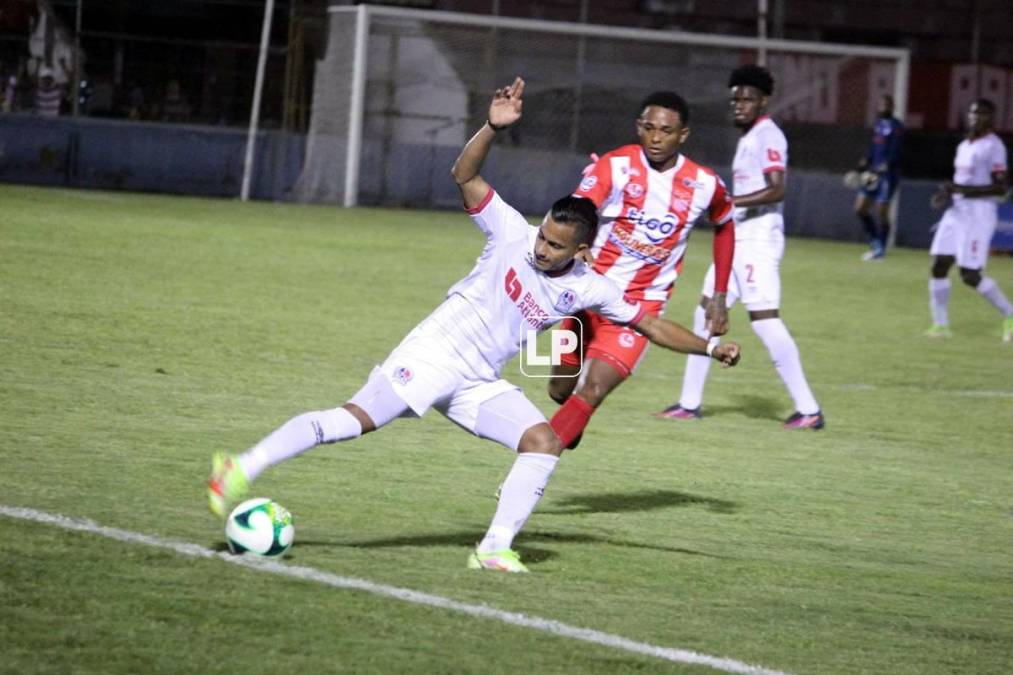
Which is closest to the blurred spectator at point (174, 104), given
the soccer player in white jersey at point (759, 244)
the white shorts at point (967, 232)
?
the white shorts at point (967, 232)

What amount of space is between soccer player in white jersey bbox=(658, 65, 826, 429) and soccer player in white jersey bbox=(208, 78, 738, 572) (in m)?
4.35

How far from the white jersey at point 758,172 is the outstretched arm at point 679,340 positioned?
14.9ft

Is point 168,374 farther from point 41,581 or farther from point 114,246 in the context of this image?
point 114,246

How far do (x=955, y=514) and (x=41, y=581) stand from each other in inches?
188

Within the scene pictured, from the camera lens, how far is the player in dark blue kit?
27234 mm

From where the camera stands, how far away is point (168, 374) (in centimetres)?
1086

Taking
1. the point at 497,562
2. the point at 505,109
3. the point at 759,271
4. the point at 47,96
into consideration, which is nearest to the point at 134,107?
the point at 47,96

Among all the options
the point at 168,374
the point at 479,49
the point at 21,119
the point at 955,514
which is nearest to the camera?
the point at 955,514

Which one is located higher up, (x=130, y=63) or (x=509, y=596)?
(x=130, y=63)

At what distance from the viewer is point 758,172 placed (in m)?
11.2

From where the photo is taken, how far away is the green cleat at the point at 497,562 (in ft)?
20.2

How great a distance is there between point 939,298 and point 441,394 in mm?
11860

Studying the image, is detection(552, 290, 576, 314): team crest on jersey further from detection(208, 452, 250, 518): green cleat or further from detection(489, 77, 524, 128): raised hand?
detection(208, 452, 250, 518): green cleat

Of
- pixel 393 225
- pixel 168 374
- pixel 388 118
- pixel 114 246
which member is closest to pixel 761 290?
pixel 168 374
